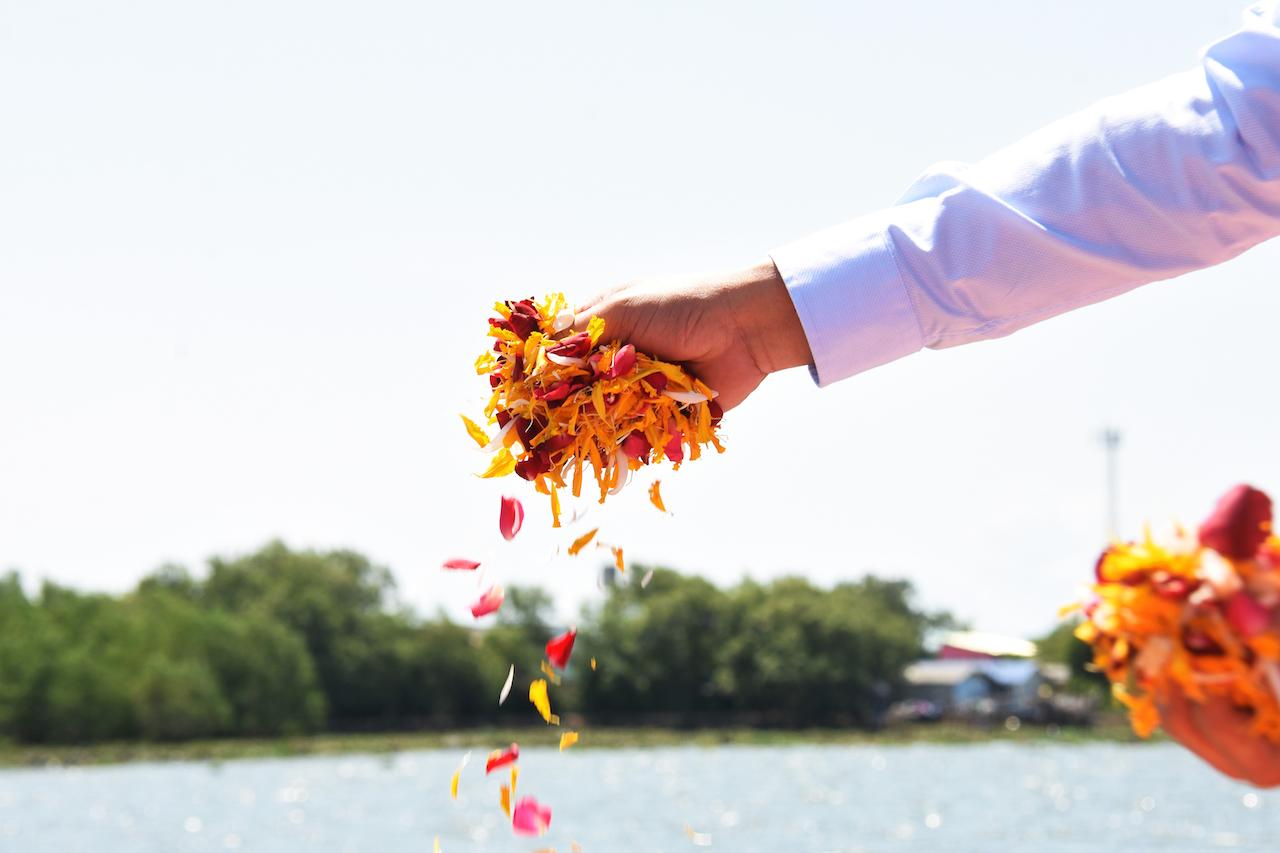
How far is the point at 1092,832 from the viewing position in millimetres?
34156

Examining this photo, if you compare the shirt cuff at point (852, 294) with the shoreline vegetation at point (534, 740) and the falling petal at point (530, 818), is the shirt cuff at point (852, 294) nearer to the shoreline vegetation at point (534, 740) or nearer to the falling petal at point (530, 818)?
the falling petal at point (530, 818)

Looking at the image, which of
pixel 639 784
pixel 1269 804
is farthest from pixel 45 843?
pixel 1269 804

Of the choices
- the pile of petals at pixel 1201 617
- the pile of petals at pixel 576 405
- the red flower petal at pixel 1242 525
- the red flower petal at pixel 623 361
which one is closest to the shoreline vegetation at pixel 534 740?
the pile of petals at pixel 576 405

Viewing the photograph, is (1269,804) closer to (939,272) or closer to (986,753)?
(986,753)

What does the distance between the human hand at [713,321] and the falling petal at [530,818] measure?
27.5 inches

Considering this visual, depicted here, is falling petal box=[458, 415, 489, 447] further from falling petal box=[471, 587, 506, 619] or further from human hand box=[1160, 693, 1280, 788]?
human hand box=[1160, 693, 1280, 788]

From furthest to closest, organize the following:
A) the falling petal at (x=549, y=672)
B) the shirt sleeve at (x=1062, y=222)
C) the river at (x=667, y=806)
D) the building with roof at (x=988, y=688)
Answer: the building with roof at (x=988, y=688) → the river at (x=667, y=806) → the falling petal at (x=549, y=672) → the shirt sleeve at (x=1062, y=222)

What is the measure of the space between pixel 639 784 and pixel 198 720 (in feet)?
73.9

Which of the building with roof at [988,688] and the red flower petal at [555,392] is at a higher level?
the building with roof at [988,688]

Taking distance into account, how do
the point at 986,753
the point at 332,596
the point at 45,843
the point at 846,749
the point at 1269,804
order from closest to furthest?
1. the point at 45,843
2. the point at 1269,804
3. the point at 986,753
4. the point at 846,749
5. the point at 332,596

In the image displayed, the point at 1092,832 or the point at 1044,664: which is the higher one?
the point at 1044,664

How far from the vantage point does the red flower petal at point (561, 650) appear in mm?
2518

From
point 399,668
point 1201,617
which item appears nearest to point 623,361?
point 1201,617

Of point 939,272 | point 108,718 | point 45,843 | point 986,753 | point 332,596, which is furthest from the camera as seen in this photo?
point 332,596
